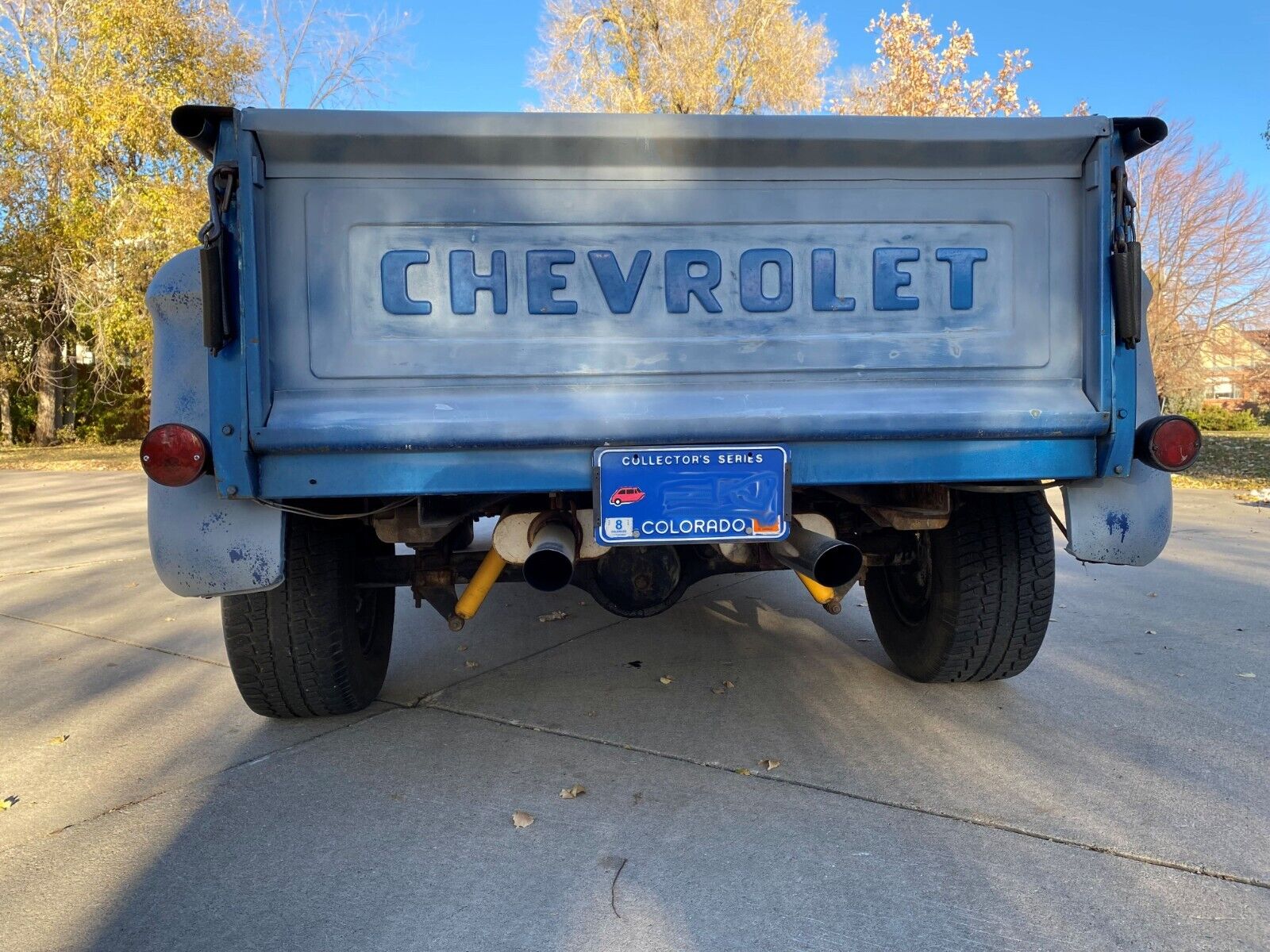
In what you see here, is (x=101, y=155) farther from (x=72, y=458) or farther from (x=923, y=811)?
(x=923, y=811)

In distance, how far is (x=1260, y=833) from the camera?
7.59 feet

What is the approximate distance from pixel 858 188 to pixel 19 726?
333 centimetres

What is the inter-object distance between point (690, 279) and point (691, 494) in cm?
61

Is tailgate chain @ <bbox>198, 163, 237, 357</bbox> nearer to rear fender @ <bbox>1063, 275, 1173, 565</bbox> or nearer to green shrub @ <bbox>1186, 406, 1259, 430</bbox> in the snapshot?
rear fender @ <bbox>1063, 275, 1173, 565</bbox>

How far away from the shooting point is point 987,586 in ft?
10.1

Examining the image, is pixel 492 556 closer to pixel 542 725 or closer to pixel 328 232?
pixel 542 725

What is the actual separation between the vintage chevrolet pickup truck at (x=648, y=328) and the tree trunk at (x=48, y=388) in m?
19.1

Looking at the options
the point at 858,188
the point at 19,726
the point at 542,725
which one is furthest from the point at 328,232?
the point at 19,726

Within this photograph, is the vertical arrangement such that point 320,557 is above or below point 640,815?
above

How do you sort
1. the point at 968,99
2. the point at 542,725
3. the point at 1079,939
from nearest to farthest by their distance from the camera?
the point at 1079,939
the point at 542,725
the point at 968,99

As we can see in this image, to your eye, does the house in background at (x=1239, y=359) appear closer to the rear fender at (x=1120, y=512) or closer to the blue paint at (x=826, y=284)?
the rear fender at (x=1120, y=512)

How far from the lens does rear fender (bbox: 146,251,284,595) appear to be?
2.49 metres

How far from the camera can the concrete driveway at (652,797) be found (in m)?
2.00

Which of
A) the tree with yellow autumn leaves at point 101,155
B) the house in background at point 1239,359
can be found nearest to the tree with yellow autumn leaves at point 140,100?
the tree with yellow autumn leaves at point 101,155
